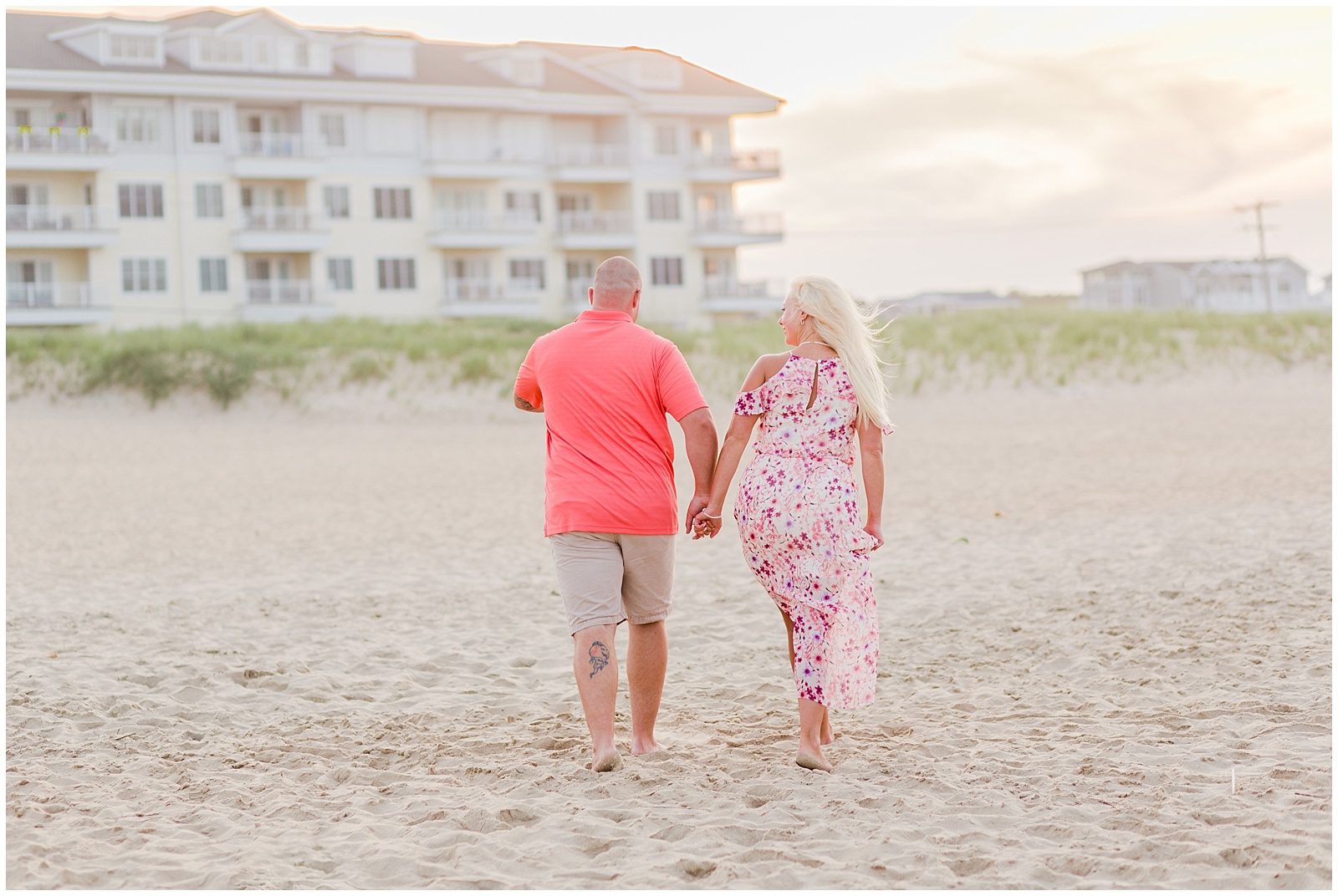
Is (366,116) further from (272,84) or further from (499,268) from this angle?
(499,268)

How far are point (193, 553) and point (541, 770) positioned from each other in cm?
774

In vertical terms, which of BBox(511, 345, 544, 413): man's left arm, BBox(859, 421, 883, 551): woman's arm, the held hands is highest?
BBox(511, 345, 544, 413): man's left arm

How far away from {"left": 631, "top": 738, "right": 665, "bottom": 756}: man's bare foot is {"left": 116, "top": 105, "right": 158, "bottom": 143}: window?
43386 mm

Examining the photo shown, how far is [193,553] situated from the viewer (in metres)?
11.8

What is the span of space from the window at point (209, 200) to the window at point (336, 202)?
345cm

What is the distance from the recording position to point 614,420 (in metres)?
4.84

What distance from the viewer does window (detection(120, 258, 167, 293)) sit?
142 feet

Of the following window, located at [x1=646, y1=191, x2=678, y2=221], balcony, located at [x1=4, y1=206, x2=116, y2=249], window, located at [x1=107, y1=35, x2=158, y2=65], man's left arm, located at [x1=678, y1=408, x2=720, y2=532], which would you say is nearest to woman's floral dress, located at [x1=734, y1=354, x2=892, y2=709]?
man's left arm, located at [x1=678, y1=408, x2=720, y2=532]

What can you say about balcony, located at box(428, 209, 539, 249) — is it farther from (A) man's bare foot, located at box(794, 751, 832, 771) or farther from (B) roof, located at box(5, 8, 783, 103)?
(A) man's bare foot, located at box(794, 751, 832, 771)

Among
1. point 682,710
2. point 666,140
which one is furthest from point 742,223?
point 682,710

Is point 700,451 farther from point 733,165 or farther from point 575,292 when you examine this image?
point 733,165

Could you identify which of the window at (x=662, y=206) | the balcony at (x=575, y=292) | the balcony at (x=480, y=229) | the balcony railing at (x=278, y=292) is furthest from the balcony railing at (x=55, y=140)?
the window at (x=662, y=206)

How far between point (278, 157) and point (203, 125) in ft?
8.55

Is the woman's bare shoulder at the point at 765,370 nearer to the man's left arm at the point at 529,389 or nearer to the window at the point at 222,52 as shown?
the man's left arm at the point at 529,389
